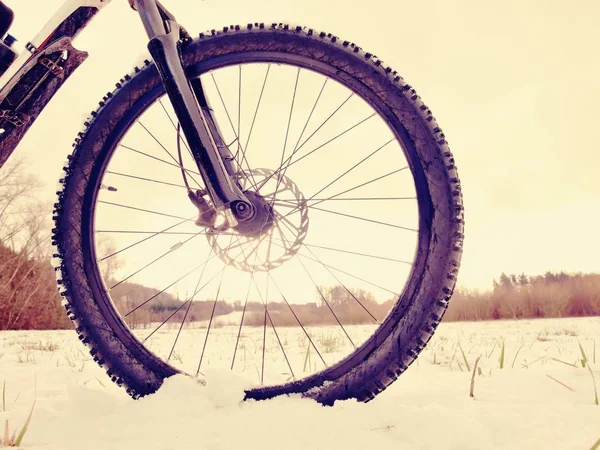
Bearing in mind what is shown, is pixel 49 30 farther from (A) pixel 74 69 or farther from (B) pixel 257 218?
(B) pixel 257 218

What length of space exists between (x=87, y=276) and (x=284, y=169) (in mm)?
903

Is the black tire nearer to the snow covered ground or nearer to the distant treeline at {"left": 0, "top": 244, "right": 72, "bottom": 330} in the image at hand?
the snow covered ground

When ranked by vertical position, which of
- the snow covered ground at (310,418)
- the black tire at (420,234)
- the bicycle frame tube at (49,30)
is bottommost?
the snow covered ground at (310,418)

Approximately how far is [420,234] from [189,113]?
0.92 m

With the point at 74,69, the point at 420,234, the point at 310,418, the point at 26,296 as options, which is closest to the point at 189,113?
the point at 74,69

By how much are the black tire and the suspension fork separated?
11cm

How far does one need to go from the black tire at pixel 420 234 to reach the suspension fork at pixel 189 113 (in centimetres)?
11

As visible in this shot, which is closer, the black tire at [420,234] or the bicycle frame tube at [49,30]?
the black tire at [420,234]

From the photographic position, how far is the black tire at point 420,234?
4.04 feet

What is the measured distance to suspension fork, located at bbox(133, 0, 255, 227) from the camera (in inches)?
53.9

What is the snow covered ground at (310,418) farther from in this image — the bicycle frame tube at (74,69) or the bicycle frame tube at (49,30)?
the bicycle frame tube at (49,30)

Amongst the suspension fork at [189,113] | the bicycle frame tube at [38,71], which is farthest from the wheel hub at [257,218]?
the bicycle frame tube at [38,71]

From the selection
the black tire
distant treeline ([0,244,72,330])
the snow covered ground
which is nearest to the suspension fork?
the black tire

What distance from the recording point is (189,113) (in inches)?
53.9
